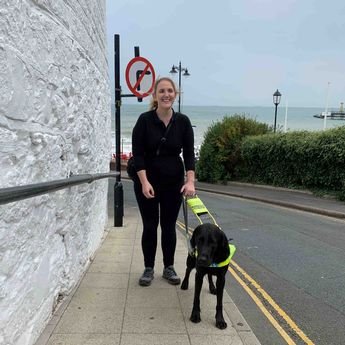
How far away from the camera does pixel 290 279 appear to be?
5.38m

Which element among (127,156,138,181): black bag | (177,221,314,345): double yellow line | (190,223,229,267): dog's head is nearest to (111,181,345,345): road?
(177,221,314,345): double yellow line

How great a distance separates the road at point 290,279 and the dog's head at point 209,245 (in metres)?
0.82

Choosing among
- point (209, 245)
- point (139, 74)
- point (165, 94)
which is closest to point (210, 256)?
point (209, 245)

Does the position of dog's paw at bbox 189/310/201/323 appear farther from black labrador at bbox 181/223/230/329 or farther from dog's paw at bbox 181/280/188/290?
dog's paw at bbox 181/280/188/290

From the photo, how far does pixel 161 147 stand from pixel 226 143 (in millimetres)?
17240

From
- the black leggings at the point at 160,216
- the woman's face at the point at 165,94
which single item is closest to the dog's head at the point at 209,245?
the black leggings at the point at 160,216

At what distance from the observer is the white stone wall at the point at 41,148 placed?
232 centimetres

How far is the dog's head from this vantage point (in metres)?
3.40

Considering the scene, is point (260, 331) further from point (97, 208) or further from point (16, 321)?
point (97, 208)

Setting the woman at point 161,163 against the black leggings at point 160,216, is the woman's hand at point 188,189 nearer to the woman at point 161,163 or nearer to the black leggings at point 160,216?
the woman at point 161,163

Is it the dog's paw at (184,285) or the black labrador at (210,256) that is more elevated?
the black labrador at (210,256)

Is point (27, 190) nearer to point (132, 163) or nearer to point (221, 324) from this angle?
point (221, 324)

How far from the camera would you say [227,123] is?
70.7ft

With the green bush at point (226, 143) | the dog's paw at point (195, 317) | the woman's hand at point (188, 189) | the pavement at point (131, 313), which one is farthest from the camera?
the green bush at point (226, 143)
